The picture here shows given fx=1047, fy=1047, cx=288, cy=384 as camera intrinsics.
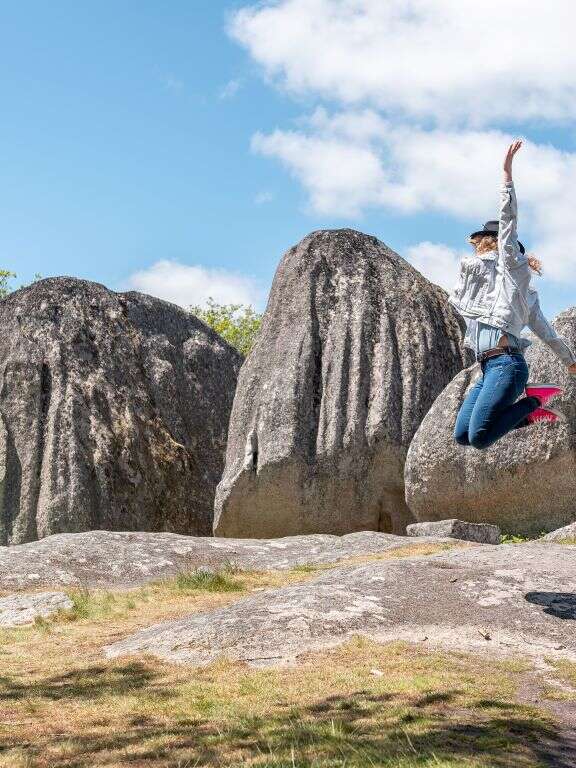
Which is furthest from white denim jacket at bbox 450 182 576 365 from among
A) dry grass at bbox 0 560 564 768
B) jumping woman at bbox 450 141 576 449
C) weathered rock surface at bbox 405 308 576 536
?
weathered rock surface at bbox 405 308 576 536

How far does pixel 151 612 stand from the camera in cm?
922

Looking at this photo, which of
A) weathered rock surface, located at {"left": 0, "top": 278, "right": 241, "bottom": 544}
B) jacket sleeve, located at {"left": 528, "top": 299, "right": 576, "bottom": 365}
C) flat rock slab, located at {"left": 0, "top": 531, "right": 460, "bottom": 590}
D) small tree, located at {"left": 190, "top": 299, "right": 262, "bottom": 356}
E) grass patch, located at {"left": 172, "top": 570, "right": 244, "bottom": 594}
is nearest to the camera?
jacket sleeve, located at {"left": 528, "top": 299, "right": 576, "bottom": 365}

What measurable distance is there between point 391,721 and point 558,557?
4.79m

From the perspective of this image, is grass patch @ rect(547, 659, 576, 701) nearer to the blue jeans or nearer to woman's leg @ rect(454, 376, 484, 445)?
the blue jeans

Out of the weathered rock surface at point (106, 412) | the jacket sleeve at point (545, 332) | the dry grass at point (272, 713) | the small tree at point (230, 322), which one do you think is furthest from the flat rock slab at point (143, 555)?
the small tree at point (230, 322)

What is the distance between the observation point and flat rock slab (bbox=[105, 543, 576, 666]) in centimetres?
707

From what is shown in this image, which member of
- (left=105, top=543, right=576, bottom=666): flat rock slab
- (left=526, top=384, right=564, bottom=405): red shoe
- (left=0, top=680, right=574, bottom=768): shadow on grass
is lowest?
(left=0, top=680, right=574, bottom=768): shadow on grass

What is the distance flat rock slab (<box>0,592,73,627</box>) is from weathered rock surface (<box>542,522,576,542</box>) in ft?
21.0

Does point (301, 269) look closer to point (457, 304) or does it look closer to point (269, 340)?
point (269, 340)

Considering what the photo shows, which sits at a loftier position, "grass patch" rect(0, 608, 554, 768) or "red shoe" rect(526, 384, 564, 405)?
"red shoe" rect(526, 384, 564, 405)

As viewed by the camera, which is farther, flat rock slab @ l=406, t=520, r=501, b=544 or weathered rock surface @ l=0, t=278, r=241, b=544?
weathered rock surface @ l=0, t=278, r=241, b=544

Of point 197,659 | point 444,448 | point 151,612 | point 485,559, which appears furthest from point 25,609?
point 444,448

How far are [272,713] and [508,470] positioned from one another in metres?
9.84

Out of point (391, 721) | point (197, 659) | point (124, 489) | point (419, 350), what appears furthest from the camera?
point (124, 489)
